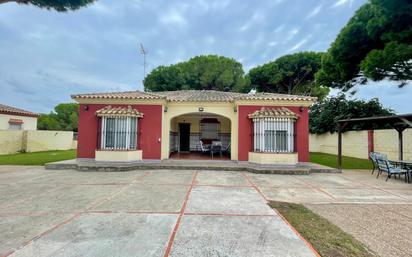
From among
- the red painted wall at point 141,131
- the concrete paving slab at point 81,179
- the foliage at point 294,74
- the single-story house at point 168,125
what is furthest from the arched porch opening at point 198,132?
the foliage at point 294,74

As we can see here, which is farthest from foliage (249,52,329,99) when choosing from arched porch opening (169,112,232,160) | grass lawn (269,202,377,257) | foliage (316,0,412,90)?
grass lawn (269,202,377,257)

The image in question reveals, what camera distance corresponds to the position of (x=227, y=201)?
5145mm

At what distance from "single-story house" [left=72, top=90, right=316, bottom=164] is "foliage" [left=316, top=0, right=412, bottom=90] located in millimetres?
4400

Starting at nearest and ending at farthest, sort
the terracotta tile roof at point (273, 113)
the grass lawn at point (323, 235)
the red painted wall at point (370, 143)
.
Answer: the grass lawn at point (323, 235), the terracotta tile roof at point (273, 113), the red painted wall at point (370, 143)

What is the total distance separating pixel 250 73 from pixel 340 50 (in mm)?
15260

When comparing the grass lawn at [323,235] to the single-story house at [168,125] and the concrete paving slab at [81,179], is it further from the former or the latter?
the concrete paving slab at [81,179]

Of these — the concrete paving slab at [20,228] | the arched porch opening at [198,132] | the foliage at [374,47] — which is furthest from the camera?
the arched porch opening at [198,132]

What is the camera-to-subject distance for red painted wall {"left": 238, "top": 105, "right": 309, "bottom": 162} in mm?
10500

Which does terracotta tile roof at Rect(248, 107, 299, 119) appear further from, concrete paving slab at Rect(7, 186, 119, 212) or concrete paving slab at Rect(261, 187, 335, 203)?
concrete paving slab at Rect(7, 186, 119, 212)

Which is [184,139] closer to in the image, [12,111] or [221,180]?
[221,180]

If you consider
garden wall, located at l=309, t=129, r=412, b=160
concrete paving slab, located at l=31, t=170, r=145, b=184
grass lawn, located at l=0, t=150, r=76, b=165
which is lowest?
concrete paving slab, located at l=31, t=170, r=145, b=184

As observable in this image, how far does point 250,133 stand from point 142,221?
26.2 ft

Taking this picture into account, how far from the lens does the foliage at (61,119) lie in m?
39.8

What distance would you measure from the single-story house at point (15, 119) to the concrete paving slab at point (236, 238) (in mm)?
24177
